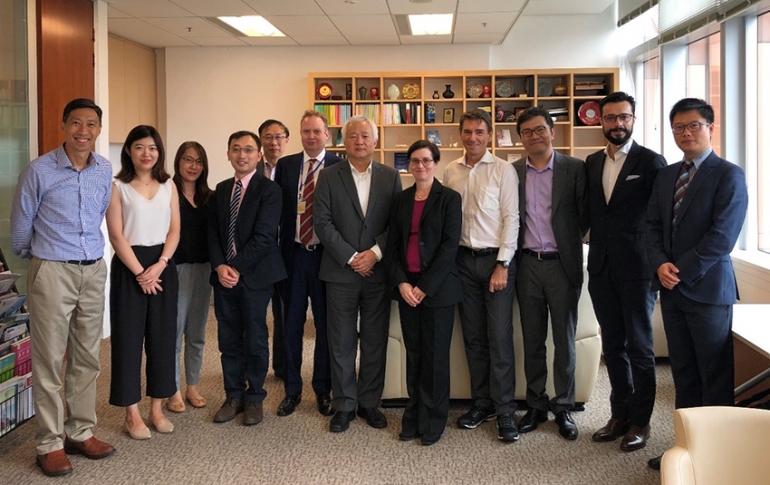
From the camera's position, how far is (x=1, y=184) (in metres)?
4.11

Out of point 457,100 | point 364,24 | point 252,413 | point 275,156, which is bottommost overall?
point 252,413

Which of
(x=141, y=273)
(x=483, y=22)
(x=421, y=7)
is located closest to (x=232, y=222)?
(x=141, y=273)

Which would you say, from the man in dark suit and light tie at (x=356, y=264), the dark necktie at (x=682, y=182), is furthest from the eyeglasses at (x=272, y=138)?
the dark necktie at (x=682, y=182)

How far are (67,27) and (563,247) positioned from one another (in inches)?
158

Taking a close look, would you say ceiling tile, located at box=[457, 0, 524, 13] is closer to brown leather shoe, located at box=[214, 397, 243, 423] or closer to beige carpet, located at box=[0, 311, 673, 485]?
beige carpet, located at box=[0, 311, 673, 485]

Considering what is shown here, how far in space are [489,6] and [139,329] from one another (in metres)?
4.33

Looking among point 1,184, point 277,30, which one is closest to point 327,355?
point 1,184

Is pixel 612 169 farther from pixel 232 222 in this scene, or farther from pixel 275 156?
pixel 275 156

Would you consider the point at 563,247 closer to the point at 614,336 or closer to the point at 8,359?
the point at 614,336

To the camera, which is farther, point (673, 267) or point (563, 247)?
point (563, 247)

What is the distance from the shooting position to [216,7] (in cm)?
574

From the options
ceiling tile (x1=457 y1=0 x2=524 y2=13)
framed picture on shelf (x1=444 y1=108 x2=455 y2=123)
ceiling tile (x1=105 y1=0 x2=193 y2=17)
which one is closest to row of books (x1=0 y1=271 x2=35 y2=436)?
ceiling tile (x1=105 y1=0 x2=193 y2=17)

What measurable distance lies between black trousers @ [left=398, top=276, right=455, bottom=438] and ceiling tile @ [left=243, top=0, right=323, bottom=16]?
3552 millimetres

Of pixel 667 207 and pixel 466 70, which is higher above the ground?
pixel 466 70
